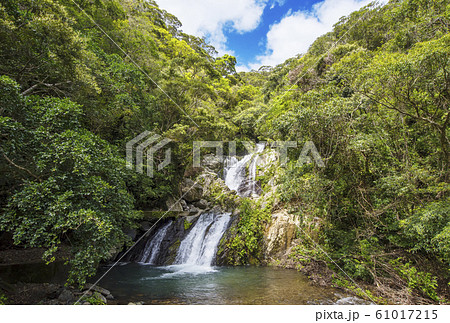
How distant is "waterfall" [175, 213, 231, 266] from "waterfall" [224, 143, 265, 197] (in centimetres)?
355

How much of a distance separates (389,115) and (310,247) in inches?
230

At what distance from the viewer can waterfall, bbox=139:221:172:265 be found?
1219 centimetres

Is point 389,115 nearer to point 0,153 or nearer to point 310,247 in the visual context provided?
point 310,247

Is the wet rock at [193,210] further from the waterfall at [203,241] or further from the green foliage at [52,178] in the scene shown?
the green foliage at [52,178]

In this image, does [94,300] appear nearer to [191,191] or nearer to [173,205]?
[173,205]

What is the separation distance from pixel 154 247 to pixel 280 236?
7.39 meters

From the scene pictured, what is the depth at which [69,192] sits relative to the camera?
459 centimetres

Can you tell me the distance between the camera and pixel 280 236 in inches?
410

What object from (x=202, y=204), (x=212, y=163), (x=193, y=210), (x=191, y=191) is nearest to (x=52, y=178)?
(x=193, y=210)

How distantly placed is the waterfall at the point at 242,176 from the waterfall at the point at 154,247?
590 centimetres

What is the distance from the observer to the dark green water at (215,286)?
6020 millimetres

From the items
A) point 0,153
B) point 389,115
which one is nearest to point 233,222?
point 389,115

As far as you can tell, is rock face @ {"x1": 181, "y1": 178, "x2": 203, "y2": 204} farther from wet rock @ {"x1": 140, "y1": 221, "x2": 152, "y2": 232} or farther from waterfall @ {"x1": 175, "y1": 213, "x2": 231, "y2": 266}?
wet rock @ {"x1": 140, "y1": 221, "x2": 152, "y2": 232}

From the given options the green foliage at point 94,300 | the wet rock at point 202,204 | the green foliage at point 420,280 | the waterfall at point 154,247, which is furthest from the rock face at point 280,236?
the green foliage at point 94,300
